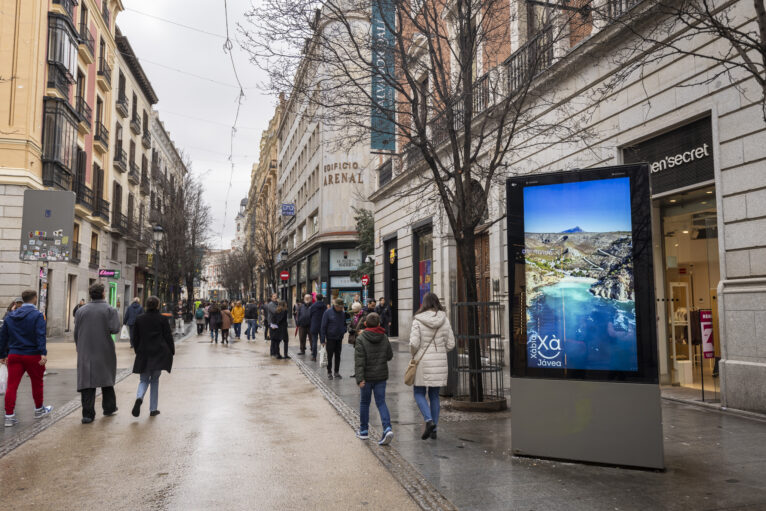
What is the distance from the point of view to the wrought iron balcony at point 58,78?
79.9ft

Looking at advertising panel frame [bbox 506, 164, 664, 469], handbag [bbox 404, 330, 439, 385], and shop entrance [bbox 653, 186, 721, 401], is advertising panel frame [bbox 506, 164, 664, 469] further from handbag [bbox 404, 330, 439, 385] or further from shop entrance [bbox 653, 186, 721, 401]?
shop entrance [bbox 653, 186, 721, 401]

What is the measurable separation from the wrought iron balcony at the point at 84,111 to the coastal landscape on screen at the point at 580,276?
2769cm

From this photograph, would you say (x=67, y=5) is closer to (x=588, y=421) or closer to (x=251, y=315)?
(x=251, y=315)

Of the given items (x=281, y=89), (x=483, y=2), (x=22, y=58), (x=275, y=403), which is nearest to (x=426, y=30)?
(x=483, y=2)

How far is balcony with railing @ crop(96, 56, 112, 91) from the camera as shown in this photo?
106 ft

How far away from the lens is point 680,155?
32.3ft

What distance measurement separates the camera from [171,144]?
6209 cm

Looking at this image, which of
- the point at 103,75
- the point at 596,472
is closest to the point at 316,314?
the point at 596,472

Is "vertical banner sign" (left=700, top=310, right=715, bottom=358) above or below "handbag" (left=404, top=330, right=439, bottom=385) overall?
above

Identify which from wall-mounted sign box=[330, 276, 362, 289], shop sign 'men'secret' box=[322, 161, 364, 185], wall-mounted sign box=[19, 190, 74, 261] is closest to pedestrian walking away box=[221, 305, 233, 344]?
wall-mounted sign box=[19, 190, 74, 261]

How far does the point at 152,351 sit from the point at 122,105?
33302 millimetres

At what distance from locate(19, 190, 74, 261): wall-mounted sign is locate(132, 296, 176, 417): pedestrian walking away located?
6.26 metres

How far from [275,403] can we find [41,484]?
4.50 m

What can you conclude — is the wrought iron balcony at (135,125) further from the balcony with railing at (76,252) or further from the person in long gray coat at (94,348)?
the person in long gray coat at (94,348)
